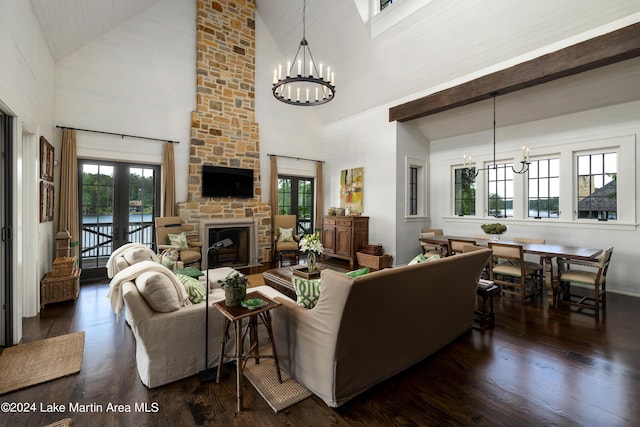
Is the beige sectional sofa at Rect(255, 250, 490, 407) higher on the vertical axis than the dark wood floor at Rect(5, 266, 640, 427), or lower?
higher

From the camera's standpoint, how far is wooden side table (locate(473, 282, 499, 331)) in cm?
327

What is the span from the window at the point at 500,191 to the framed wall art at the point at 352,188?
2797 mm

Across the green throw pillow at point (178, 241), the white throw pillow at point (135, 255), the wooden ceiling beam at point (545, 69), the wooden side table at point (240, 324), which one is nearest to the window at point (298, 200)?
the green throw pillow at point (178, 241)

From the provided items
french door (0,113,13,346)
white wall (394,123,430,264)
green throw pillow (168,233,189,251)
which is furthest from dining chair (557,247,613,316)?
french door (0,113,13,346)

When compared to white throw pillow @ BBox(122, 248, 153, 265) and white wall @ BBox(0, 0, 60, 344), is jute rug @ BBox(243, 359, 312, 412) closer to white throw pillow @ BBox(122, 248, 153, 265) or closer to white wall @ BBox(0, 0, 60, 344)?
white throw pillow @ BBox(122, 248, 153, 265)

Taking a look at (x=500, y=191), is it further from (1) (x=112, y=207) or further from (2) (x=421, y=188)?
(1) (x=112, y=207)

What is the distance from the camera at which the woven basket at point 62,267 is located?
156 inches

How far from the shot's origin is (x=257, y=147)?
686 cm

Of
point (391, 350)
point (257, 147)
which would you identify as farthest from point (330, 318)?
point (257, 147)

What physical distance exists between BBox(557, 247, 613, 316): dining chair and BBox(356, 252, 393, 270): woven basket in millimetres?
2870

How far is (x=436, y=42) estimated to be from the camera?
16.1 feet

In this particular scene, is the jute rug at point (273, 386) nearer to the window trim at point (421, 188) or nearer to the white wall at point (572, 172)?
the window trim at point (421, 188)

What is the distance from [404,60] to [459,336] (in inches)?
191

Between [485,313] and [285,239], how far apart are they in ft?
14.0
